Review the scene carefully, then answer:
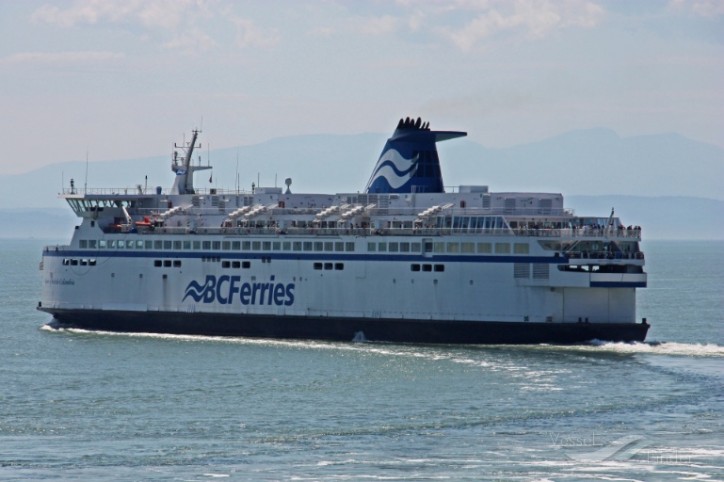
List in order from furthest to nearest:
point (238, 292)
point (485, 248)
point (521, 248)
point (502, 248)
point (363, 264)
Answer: point (238, 292) → point (363, 264) → point (485, 248) → point (502, 248) → point (521, 248)

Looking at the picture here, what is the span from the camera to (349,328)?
55844 mm

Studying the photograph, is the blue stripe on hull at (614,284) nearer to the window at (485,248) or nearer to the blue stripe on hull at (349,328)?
the blue stripe on hull at (349,328)

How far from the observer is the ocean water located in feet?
107

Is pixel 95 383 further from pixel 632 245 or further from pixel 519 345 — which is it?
pixel 632 245

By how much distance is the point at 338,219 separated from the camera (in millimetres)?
57812

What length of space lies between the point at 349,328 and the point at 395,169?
26.1ft

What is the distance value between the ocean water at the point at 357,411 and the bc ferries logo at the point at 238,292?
6.13 feet

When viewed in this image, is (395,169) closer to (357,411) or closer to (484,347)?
(484,347)

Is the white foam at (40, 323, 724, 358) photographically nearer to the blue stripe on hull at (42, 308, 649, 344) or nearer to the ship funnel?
A: the blue stripe on hull at (42, 308, 649, 344)

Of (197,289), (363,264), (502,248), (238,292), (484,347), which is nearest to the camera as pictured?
(484,347)

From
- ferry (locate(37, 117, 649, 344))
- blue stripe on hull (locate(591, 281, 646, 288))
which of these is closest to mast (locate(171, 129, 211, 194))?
ferry (locate(37, 117, 649, 344))

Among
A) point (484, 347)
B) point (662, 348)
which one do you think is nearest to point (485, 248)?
point (484, 347)

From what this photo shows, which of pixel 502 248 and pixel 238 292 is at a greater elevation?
pixel 502 248

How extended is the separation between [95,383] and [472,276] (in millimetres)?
15453
